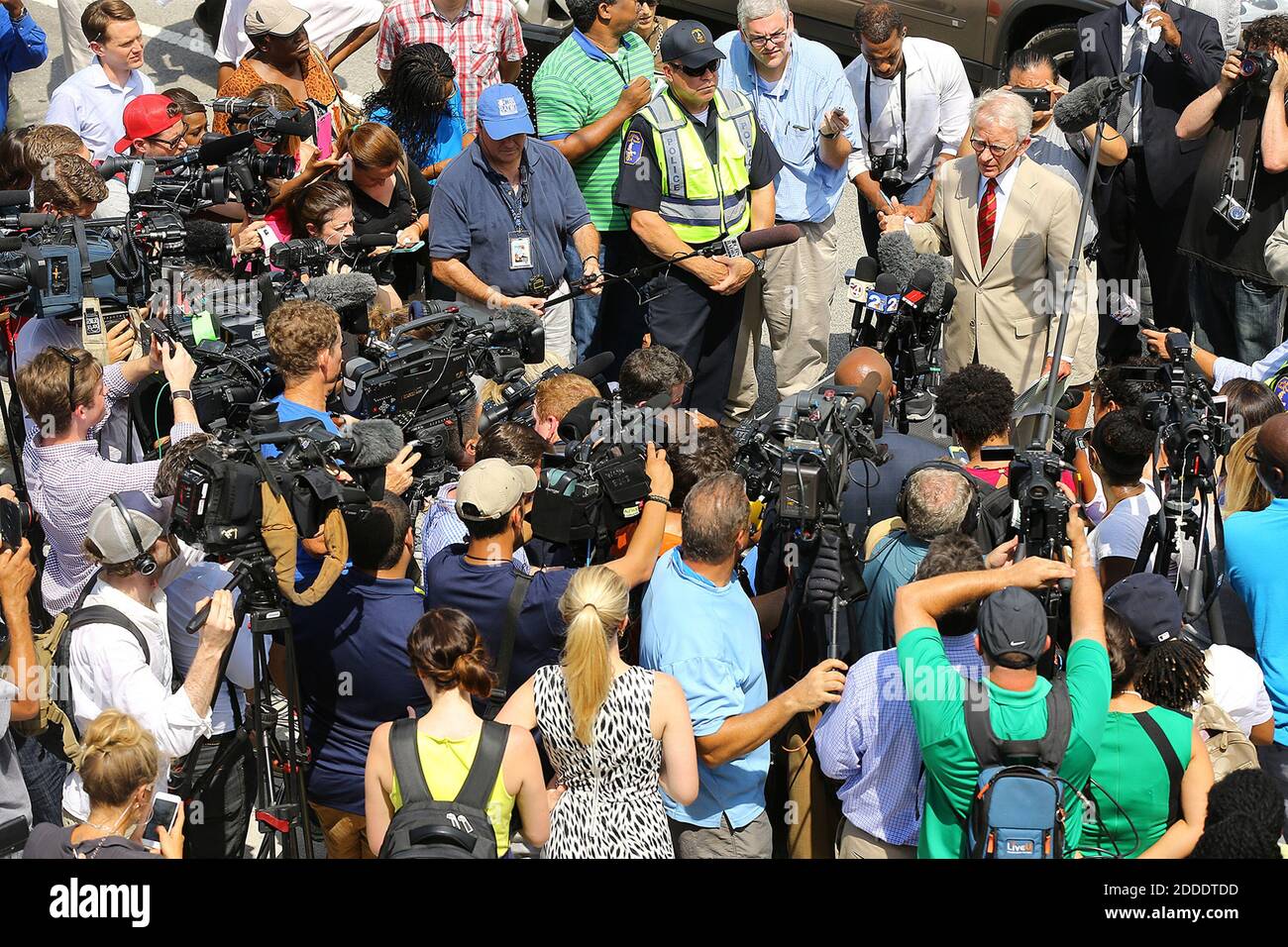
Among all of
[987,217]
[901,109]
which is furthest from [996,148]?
[901,109]

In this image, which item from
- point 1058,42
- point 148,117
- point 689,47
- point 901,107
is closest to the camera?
point 689,47

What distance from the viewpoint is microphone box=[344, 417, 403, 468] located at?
5172 mm

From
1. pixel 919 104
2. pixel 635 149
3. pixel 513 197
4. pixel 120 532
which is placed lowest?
pixel 120 532

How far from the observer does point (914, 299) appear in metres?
6.95

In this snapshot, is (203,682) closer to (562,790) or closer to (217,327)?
(562,790)

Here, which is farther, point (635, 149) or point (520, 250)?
point (635, 149)

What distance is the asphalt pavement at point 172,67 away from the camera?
1154 centimetres

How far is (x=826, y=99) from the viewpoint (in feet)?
28.5

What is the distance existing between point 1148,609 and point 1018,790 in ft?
3.76

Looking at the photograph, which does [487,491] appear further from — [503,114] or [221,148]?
[503,114]

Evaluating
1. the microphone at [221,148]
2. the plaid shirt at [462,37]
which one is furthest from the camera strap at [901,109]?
the microphone at [221,148]

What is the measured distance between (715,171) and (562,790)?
13.7 ft

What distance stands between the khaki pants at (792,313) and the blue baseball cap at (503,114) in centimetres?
162

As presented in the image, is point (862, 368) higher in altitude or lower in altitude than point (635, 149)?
lower
